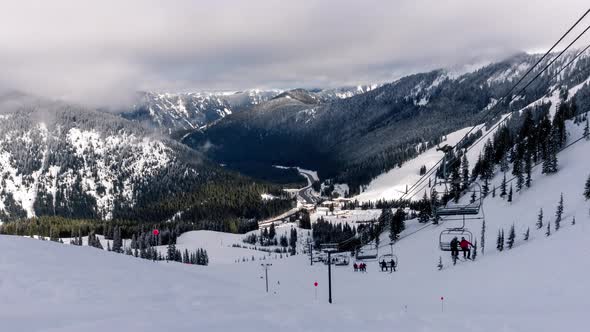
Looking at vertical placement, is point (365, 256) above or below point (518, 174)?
below

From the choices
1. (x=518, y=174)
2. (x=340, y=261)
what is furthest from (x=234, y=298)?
(x=518, y=174)

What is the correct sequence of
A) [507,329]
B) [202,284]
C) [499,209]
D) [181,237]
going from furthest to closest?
[181,237]
[499,209]
[202,284]
[507,329]

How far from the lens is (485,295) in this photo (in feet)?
187

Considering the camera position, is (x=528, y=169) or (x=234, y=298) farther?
(x=528, y=169)

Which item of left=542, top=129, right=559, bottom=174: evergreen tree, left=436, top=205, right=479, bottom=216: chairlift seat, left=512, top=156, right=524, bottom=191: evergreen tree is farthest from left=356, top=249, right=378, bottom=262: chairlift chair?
left=542, top=129, right=559, bottom=174: evergreen tree

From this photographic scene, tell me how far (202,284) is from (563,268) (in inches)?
2125

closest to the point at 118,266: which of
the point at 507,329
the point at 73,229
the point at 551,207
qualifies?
the point at 507,329

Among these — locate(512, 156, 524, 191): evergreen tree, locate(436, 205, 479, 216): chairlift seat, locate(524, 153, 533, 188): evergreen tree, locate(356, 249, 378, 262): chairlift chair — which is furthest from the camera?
locate(512, 156, 524, 191): evergreen tree

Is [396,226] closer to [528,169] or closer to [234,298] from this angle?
[528,169]

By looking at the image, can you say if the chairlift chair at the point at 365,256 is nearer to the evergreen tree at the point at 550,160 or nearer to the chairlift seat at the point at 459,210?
the chairlift seat at the point at 459,210

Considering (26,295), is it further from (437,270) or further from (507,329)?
(437,270)

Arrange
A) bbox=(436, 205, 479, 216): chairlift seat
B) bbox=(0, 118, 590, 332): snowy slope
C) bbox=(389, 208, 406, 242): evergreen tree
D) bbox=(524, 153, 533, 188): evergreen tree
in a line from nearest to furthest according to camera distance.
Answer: bbox=(0, 118, 590, 332): snowy slope
bbox=(436, 205, 479, 216): chairlift seat
bbox=(524, 153, 533, 188): evergreen tree
bbox=(389, 208, 406, 242): evergreen tree

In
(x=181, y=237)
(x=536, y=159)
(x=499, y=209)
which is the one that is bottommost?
(x=181, y=237)

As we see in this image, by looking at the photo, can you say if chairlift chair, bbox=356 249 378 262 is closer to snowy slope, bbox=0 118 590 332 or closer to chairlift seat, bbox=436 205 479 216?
snowy slope, bbox=0 118 590 332
